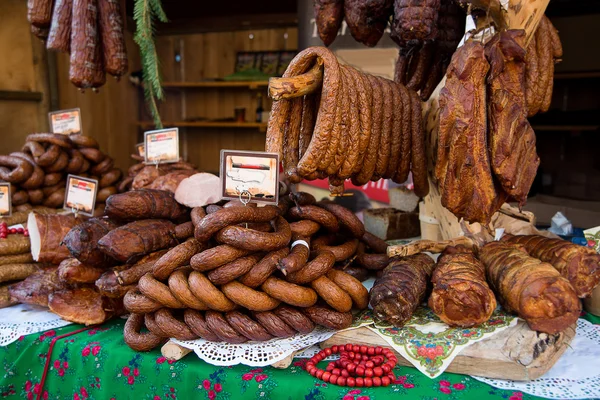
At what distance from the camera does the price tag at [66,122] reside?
10.8ft

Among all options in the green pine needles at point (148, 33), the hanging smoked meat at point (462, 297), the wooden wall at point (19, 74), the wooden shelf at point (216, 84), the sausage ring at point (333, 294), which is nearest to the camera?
the hanging smoked meat at point (462, 297)

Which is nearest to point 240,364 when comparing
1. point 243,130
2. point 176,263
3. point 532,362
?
point 176,263

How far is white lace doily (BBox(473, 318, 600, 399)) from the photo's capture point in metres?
1.34

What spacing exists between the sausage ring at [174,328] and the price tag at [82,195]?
1.10 m

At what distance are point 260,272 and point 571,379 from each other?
96 cm

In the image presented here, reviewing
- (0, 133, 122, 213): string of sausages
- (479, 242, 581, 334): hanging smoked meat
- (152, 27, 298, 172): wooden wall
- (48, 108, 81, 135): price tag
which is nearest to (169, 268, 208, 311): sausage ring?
(479, 242, 581, 334): hanging smoked meat

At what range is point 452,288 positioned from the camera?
1.48 meters

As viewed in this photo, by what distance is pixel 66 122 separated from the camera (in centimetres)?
329

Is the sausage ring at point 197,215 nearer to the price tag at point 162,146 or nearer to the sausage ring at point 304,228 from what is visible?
the sausage ring at point 304,228

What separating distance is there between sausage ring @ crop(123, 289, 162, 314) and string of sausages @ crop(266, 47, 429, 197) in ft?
2.11

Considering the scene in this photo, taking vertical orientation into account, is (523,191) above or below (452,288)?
above

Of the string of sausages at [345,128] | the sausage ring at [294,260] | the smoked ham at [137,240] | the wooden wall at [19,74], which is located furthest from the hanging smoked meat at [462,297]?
the wooden wall at [19,74]

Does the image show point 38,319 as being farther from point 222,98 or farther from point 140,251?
point 222,98

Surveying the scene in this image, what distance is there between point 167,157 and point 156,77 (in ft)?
1.54
